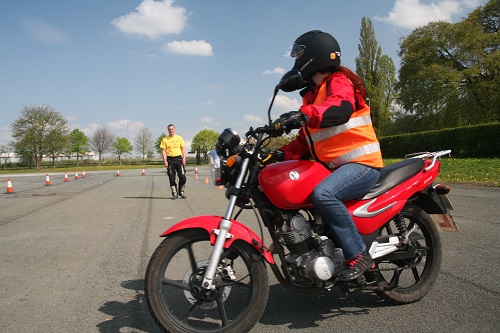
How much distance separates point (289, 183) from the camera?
8.82 feet

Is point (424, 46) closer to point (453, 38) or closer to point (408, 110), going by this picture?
point (453, 38)

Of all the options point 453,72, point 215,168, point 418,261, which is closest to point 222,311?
point 215,168

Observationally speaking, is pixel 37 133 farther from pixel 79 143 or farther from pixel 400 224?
pixel 400 224

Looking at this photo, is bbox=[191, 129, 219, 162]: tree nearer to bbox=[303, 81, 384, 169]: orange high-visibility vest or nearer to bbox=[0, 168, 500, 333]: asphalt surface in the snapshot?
bbox=[0, 168, 500, 333]: asphalt surface

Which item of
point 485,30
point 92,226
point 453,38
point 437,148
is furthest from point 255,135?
point 485,30

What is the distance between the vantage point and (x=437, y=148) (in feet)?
95.1

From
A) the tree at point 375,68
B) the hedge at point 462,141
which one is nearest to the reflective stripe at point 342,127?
the hedge at point 462,141

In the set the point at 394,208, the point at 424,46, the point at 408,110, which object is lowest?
the point at 394,208

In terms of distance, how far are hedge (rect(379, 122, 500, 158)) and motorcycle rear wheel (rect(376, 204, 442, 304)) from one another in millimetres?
24074

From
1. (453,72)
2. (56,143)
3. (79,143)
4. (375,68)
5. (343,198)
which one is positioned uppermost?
(375,68)

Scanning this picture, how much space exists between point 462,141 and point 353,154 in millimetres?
27371

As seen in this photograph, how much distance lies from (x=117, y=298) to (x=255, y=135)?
2.06 m

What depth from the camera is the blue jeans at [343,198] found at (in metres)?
2.73

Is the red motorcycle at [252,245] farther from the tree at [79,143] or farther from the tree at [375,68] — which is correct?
the tree at [79,143]
